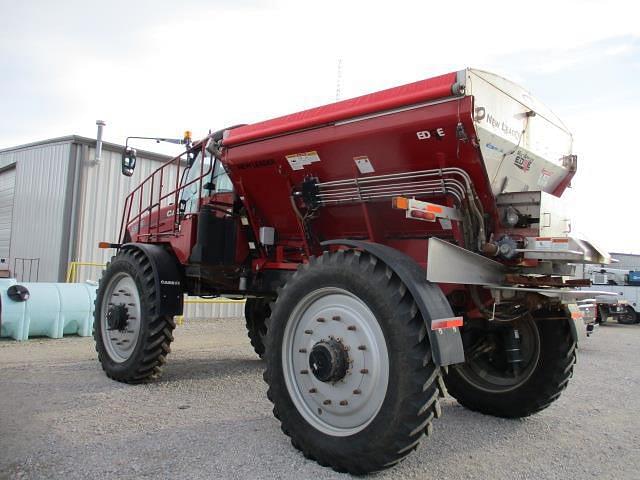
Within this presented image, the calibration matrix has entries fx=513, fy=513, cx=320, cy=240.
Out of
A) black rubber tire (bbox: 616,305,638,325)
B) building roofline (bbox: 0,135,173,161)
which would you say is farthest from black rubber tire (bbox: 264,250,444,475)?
black rubber tire (bbox: 616,305,638,325)

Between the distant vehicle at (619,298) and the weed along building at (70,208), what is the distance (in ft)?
42.9

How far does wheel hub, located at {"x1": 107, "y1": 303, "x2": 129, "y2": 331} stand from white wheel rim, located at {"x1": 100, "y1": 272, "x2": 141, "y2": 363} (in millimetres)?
37

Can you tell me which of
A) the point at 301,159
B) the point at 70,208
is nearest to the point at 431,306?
the point at 301,159

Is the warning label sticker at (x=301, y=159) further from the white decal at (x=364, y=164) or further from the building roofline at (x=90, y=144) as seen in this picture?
the building roofline at (x=90, y=144)

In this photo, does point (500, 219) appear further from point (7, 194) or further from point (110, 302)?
point (7, 194)

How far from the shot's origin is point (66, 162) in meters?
12.7

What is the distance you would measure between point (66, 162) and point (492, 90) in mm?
11729

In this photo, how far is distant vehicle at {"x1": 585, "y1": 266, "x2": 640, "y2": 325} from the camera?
60.3 feet

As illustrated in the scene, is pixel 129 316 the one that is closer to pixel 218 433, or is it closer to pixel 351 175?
pixel 218 433

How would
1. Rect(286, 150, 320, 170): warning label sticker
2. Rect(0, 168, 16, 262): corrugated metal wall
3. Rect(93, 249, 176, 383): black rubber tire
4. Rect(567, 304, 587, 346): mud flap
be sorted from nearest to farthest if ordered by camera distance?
Rect(286, 150, 320, 170): warning label sticker
Rect(567, 304, 587, 346): mud flap
Rect(93, 249, 176, 383): black rubber tire
Rect(0, 168, 16, 262): corrugated metal wall

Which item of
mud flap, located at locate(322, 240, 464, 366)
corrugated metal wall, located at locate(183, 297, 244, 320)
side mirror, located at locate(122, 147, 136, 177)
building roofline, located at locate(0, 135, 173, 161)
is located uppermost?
building roofline, located at locate(0, 135, 173, 161)

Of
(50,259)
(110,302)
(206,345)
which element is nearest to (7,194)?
(50,259)

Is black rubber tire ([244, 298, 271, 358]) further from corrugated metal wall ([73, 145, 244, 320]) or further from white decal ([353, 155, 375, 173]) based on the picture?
corrugated metal wall ([73, 145, 244, 320])

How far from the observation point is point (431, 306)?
3219 mm
